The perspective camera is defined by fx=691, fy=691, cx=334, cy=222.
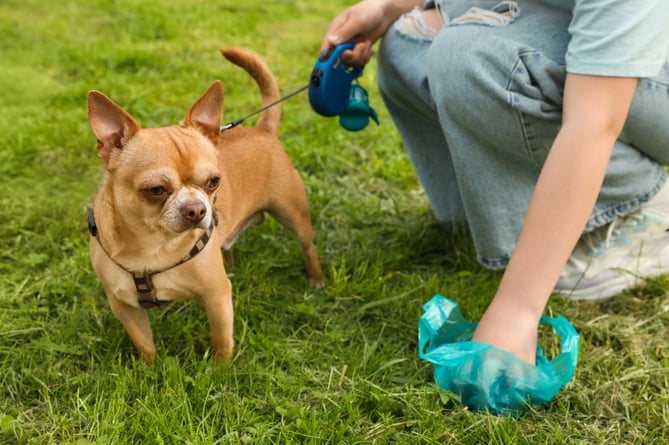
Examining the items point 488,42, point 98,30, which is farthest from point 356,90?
point 98,30

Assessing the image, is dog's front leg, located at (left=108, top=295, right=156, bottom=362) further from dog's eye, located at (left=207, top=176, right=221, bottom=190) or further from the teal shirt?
the teal shirt

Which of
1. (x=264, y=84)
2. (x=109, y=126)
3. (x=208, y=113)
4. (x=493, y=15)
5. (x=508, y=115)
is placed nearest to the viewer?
(x=109, y=126)

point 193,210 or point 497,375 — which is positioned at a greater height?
point 193,210

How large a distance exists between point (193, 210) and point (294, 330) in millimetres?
738

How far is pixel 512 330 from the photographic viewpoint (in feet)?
5.83

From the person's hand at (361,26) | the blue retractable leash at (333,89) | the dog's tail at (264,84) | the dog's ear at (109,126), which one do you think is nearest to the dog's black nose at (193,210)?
the dog's ear at (109,126)

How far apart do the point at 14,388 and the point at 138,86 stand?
2.59 meters

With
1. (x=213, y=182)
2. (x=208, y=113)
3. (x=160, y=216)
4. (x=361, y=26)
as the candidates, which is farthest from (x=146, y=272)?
(x=361, y=26)

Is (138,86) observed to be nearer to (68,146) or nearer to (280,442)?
(68,146)

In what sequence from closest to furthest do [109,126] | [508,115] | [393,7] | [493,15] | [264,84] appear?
1. [109,126]
2. [508,115]
3. [493,15]
4. [264,84]
5. [393,7]

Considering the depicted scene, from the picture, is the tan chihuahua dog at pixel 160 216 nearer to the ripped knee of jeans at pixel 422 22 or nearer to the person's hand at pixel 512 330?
the person's hand at pixel 512 330

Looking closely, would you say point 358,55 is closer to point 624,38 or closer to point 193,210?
point 624,38

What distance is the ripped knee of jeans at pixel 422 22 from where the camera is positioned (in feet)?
8.14

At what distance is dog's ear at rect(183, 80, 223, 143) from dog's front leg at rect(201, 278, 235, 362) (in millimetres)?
436
